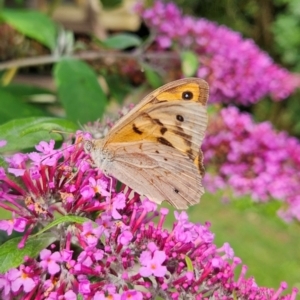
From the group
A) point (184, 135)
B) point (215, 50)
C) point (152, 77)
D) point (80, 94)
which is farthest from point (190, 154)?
point (215, 50)

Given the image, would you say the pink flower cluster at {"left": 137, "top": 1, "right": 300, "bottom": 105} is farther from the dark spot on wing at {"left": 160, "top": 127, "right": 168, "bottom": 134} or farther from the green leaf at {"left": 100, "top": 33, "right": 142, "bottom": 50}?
the dark spot on wing at {"left": 160, "top": 127, "right": 168, "bottom": 134}

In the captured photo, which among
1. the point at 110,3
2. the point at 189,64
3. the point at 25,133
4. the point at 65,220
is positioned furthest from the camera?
the point at 110,3

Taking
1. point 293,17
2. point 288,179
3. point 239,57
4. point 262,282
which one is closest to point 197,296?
point 288,179

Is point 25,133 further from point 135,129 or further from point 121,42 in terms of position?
point 121,42

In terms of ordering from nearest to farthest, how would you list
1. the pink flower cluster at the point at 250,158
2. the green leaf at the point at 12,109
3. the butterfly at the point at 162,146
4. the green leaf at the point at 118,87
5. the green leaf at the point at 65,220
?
the green leaf at the point at 65,220
the butterfly at the point at 162,146
the green leaf at the point at 12,109
the pink flower cluster at the point at 250,158
the green leaf at the point at 118,87

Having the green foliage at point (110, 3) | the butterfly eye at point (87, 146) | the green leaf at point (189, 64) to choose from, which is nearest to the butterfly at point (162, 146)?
the butterfly eye at point (87, 146)

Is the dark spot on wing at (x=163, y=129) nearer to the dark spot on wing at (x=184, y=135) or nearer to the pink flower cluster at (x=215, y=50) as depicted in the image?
the dark spot on wing at (x=184, y=135)
